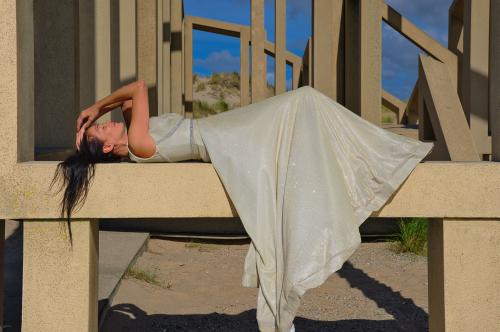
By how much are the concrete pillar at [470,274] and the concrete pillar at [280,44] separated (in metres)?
8.16

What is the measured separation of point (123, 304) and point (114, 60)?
2.87 meters

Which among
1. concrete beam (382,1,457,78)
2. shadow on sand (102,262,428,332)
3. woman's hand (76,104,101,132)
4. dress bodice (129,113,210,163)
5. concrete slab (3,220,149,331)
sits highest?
concrete beam (382,1,457,78)

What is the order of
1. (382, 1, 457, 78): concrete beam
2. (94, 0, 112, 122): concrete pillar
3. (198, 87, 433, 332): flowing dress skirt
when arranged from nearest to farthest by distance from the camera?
1. (198, 87, 433, 332): flowing dress skirt
2. (94, 0, 112, 122): concrete pillar
3. (382, 1, 457, 78): concrete beam

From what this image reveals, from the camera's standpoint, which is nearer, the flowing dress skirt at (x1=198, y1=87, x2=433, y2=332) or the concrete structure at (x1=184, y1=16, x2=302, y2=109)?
the flowing dress skirt at (x1=198, y1=87, x2=433, y2=332)

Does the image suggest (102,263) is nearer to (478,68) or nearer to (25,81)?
(25,81)

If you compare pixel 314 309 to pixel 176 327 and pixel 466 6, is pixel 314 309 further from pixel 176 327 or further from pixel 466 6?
pixel 466 6

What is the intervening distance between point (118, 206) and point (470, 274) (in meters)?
1.61

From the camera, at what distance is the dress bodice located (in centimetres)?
295

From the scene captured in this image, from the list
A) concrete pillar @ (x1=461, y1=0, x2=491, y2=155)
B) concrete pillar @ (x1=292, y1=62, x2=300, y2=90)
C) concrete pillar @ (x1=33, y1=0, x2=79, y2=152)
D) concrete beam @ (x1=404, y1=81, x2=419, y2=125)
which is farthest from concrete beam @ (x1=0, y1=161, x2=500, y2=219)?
concrete pillar @ (x1=292, y1=62, x2=300, y2=90)

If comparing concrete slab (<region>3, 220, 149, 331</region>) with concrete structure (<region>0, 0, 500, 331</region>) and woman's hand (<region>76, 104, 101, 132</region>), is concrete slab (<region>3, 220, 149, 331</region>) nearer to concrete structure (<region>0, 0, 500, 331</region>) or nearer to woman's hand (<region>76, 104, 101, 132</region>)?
concrete structure (<region>0, 0, 500, 331</region>)

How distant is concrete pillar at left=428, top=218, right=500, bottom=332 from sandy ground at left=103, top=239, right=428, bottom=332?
1.74m

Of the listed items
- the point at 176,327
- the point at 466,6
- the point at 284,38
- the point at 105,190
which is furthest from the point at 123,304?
the point at 284,38

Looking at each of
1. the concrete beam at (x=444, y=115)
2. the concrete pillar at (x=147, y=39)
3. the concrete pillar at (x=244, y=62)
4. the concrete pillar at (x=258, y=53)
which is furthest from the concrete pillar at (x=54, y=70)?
the concrete pillar at (x=244, y=62)

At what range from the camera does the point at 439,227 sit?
2.89m
